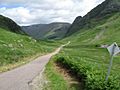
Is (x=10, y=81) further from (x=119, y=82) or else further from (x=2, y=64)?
(x=2, y=64)

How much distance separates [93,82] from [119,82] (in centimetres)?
180

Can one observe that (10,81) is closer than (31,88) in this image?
No

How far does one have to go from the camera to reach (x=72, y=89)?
26.4 m

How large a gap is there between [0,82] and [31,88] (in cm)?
397

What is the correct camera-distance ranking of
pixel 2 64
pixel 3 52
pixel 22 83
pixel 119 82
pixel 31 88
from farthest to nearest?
pixel 3 52 < pixel 2 64 < pixel 22 83 < pixel 31 88 < pixel 119 82

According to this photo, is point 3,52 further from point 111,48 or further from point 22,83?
point 111,48

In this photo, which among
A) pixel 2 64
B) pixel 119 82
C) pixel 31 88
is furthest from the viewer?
pixel 2 64

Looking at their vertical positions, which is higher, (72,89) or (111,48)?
(111,48)

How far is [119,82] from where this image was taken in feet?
72.0

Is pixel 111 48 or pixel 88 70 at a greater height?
pixel 111 48

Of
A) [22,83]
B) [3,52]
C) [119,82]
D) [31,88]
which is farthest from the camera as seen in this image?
[3,52]

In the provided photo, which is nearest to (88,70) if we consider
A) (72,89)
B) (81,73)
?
(81,73)

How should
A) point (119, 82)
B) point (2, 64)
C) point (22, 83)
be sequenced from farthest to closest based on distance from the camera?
point (2, 64), point (22, 83), point (119, 82)

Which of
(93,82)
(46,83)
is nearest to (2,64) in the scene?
(46,83)
